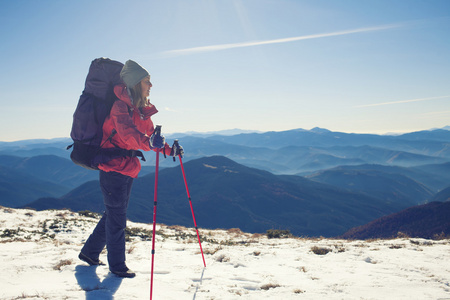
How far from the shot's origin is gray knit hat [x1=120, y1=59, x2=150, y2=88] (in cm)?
483

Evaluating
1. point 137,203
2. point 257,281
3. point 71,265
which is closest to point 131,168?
point 71,265

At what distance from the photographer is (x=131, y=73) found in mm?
4844

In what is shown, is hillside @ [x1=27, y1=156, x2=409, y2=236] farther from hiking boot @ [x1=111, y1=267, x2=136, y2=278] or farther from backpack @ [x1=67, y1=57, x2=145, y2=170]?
backpack @ [x1=67, y1=57, x2=145, y2=170]

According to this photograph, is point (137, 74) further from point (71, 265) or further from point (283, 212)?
point (283, 212)

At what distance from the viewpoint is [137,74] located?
15.9 ft

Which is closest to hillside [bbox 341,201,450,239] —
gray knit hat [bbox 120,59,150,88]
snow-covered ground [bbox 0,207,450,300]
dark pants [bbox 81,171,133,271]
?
snow-covered ground [bbox 0,207,450,300]

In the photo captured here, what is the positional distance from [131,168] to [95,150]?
2.45 feet

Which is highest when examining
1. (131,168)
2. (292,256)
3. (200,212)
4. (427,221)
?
(131,168)

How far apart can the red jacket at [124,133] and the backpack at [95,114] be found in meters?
0.10

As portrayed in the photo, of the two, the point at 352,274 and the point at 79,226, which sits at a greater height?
the point at 352,274

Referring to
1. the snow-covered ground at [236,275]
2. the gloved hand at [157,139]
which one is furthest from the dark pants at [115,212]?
the gloved hand at [157,139]

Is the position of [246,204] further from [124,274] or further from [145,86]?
[145,86]

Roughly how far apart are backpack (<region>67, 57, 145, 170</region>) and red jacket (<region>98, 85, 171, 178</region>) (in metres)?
0.10

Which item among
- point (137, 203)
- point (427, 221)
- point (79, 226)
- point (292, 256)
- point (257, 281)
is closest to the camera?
point (257, 281)
